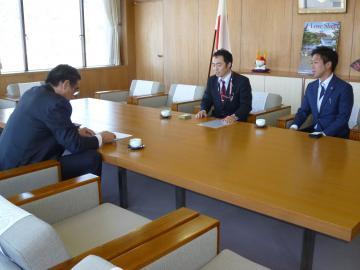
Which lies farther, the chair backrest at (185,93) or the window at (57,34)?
the window at (57,34)

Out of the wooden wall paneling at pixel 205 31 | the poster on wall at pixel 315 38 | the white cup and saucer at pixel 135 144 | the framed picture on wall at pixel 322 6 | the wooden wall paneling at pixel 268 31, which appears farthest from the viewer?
the wooden wall paneling at pixel 205 31

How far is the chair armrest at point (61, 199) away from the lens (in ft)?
5.95

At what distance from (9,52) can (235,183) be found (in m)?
5.32

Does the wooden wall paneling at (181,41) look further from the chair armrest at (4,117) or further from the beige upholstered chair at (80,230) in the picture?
the beige upholstered chair at (80,230)

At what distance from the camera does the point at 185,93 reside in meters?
4.92

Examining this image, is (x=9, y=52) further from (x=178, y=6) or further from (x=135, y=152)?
(x=135, y=152)

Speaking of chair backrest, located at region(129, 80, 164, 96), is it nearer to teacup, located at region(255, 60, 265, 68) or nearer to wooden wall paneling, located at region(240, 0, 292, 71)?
teacup, located at region(255, 60, 265, 68)

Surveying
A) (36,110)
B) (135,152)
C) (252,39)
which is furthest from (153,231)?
(252,39)

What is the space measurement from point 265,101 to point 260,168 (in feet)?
7.22

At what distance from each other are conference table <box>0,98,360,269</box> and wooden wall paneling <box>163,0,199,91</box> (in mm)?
3845

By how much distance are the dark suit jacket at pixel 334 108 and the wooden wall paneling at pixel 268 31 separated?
2.42 metres

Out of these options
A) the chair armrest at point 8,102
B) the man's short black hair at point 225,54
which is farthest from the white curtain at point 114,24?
the man's short black hair at point 225,54

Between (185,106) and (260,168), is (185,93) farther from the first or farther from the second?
(260,168)

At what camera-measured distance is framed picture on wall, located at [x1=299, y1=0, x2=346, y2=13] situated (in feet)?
16.3
